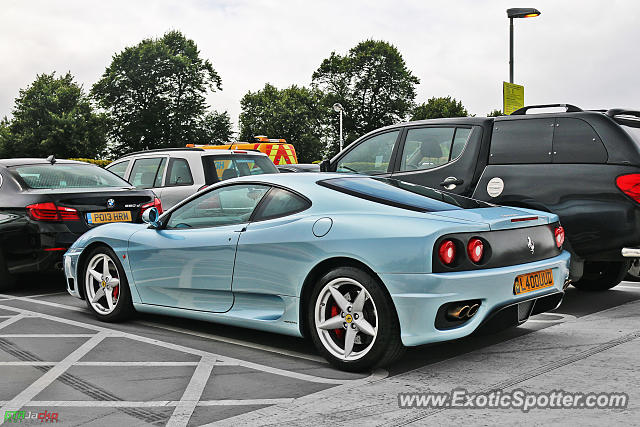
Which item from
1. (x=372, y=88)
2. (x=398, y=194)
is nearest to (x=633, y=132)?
(x=398, y=194)

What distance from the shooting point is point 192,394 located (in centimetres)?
428

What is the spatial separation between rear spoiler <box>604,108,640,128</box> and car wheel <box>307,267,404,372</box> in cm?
351

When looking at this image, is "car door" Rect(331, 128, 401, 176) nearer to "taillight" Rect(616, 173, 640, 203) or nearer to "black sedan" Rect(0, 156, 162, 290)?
"black sedan" Rect(0, 156, 162, 290)

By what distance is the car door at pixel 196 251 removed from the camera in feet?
18.0

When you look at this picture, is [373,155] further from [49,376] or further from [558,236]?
[49,376]

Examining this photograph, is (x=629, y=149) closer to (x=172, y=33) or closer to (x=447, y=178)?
(x=447, y=178)

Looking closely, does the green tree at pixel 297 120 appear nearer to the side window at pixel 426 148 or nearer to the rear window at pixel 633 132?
the side window at pixel 426 148

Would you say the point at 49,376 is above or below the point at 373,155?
below

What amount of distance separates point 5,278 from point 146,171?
3.79 metres

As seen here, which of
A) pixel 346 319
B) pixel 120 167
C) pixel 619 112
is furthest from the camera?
pixel 120 167

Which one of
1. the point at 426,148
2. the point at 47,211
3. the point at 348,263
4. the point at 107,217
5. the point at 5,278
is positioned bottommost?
the point at 5,278

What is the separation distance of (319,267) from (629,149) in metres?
3.28

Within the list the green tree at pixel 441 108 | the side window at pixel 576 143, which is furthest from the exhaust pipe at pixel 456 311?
the green tree at pixel 441 108

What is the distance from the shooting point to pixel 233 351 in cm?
534
